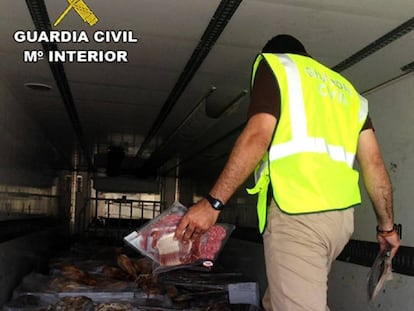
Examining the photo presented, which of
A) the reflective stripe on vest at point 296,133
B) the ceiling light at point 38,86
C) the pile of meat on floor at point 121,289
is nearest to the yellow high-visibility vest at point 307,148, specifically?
the reflective stripe on vest at point 296,133

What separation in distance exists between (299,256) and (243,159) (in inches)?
14.9

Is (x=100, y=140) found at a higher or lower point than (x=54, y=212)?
higher

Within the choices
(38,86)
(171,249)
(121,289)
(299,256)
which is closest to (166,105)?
(38,86)

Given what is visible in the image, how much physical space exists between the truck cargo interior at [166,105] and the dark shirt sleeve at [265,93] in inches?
23.1

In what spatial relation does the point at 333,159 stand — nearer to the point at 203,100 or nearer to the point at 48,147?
the point at 203,100

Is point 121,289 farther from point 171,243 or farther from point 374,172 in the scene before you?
point 374,172

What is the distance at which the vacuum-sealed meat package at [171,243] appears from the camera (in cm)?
195

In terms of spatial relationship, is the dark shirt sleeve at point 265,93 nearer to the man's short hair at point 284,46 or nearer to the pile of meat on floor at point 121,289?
the man's short hair at point 284,46

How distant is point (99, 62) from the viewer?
3625 mm

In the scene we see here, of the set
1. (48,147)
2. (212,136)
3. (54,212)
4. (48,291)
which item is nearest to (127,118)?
(212,136)

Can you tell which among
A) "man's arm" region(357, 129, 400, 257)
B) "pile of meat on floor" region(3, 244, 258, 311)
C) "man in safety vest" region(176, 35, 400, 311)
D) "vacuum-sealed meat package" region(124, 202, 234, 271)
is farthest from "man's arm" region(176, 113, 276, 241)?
"pile of meat on floor" region(3, 244, 258, 311)

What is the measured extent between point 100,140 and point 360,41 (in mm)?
5632

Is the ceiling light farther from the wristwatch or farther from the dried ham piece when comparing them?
the wristwatch

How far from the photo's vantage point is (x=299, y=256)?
180 cm
